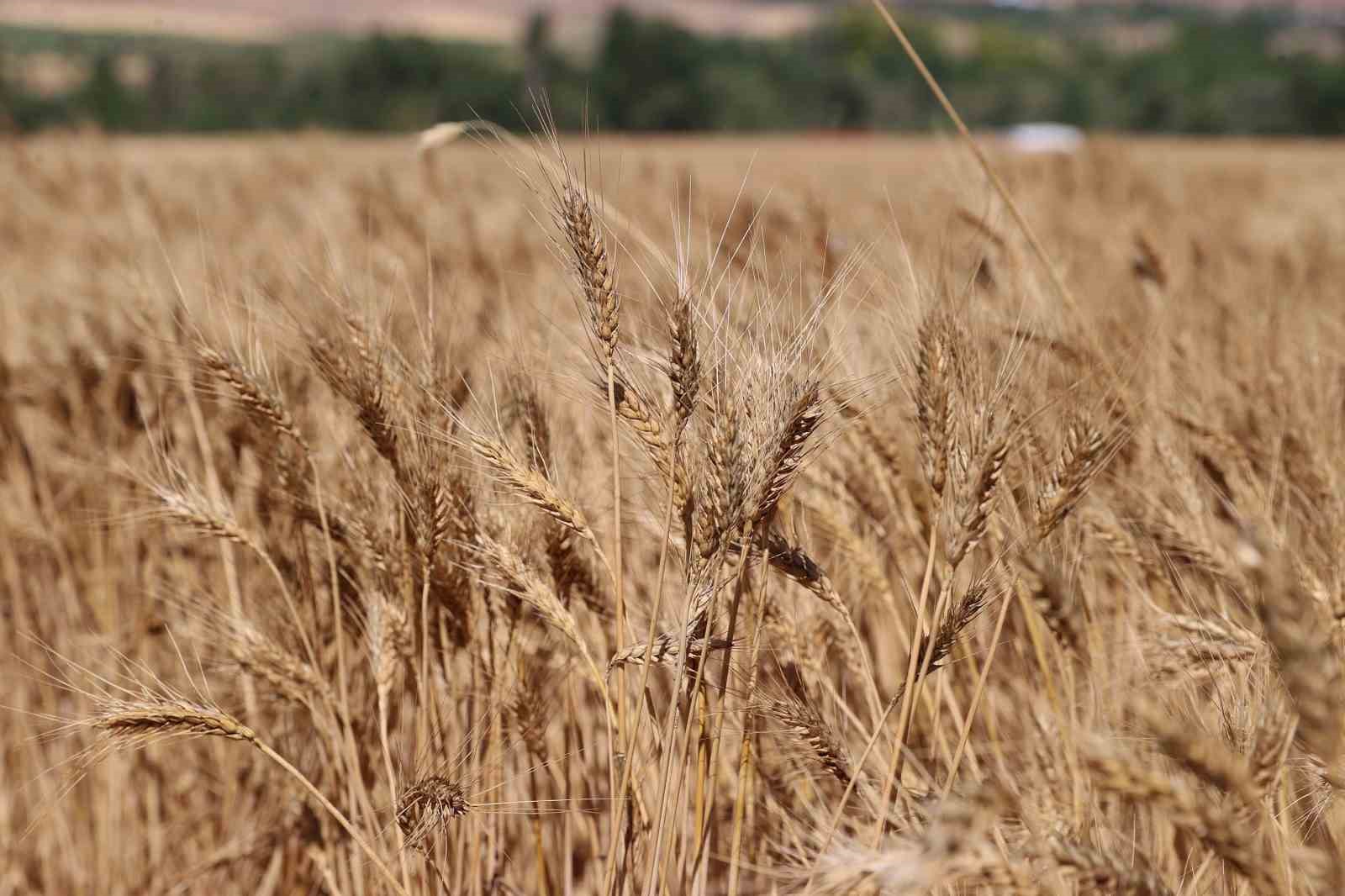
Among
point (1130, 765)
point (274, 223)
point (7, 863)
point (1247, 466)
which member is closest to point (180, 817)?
point (7, 863)

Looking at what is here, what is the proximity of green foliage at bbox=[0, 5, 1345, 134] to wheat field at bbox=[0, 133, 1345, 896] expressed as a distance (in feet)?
80.4

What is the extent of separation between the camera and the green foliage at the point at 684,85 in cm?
3045

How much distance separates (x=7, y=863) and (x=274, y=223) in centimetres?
274

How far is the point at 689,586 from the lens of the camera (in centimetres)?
83

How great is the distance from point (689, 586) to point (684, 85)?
127 feet

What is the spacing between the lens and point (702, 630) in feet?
3.09

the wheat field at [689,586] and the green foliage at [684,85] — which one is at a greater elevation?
the green foliage at [684,85]

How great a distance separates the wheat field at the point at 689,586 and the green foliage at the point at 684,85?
24.5 meters

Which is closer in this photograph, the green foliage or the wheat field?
the wheat field

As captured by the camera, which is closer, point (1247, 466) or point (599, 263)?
point (599, 263)

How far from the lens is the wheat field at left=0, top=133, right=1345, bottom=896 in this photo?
2.84 feet

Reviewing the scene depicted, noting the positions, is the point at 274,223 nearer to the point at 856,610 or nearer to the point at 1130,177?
the point at 856,610

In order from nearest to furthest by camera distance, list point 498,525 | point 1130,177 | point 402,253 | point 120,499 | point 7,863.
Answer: point 498,525 → point 7,863 → point 120,499 → point 402,253 → point 1130,177

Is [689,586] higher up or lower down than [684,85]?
lower down
